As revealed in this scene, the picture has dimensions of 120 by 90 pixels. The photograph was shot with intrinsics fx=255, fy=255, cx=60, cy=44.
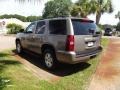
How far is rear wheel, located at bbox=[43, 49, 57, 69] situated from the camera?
9375 millimetres

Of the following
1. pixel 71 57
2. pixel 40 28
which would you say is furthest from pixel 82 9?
pixel 71 57

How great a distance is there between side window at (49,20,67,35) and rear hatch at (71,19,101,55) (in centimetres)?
36

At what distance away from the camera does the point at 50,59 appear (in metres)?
9.60

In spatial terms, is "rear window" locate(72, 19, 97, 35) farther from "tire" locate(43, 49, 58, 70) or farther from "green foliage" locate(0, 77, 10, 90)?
"green foliage" locate(0, 77, 10, 90)

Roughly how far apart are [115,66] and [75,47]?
2921 mm

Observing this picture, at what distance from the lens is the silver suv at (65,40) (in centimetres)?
856

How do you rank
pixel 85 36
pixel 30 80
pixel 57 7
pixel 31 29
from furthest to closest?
pixel 57 7 < pixel 31 29 < pixel 85 36 < pixel 30 80

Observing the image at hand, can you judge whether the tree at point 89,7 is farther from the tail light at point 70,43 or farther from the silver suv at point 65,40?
the tail light at point 70,43

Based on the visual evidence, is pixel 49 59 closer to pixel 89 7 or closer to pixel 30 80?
pixel 30 80

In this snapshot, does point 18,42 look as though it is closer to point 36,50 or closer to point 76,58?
point 36,50

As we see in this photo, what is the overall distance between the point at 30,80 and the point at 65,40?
1785 mm

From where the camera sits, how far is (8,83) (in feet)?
24.4

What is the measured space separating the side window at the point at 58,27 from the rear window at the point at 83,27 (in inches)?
14.3

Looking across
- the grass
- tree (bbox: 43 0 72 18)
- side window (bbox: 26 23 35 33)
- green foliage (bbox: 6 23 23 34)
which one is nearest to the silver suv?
side window (bbox: 26 23 35 33)
